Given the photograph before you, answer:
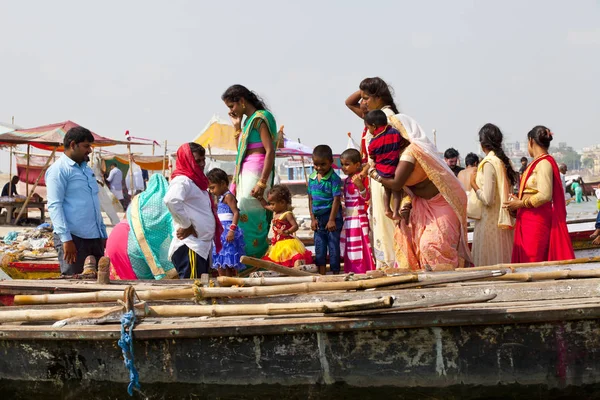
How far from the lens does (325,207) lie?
22.5 ft

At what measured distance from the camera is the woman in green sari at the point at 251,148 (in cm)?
648

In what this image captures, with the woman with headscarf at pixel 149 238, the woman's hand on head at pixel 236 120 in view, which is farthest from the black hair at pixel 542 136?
the woman with headscarf at pixel 149 238

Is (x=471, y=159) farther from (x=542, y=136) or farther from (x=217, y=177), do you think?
(x=217, y=177)

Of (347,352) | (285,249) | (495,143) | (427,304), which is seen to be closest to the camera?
(427,304)

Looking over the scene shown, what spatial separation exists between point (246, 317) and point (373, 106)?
2.47 meters

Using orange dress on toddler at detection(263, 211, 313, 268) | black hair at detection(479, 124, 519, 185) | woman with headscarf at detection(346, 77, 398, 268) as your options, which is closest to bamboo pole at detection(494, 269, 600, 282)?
woman with headscarf at detection(346, 77, 398, 268)

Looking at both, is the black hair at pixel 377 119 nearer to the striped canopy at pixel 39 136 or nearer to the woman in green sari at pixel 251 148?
the woman in green sari at pixel 251 148

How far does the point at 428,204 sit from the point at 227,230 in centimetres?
205

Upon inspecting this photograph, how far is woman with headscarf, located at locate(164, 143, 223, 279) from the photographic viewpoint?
542cm

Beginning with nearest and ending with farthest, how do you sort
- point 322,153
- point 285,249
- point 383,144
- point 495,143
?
1. point 383,144
2. point 495,143
3. point 322,153
4. point 285,249

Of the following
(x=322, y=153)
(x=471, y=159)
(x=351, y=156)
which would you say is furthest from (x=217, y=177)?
(x=471, y=159)

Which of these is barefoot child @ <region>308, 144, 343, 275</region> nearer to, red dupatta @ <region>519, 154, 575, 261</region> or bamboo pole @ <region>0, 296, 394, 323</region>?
red dupatta @ <region>519, 154, 575, 261</region>

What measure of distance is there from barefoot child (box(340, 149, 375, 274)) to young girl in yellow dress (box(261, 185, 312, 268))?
1.37 feet

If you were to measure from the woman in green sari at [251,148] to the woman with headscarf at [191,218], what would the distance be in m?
0.93
